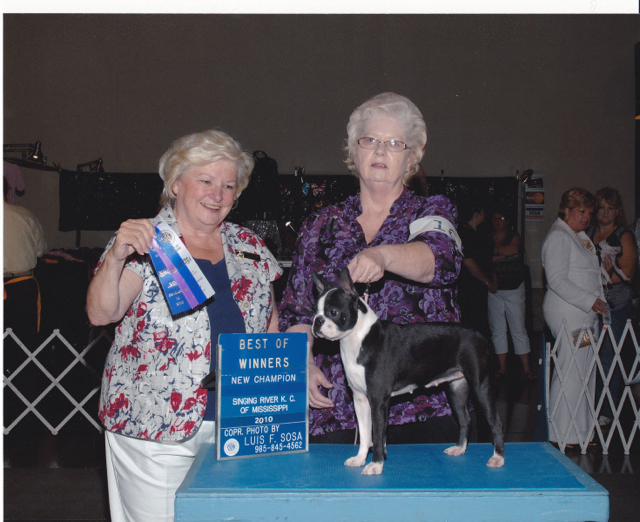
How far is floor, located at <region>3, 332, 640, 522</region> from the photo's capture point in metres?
3.39

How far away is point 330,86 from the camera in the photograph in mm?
10109

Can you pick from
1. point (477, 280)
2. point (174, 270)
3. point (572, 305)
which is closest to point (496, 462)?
point (174, 270)

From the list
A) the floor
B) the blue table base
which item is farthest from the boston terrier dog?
the floor

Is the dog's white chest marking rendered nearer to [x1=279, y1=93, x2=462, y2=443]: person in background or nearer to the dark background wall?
[x1=279, y1=93, x2=462, y2=443]: person in background

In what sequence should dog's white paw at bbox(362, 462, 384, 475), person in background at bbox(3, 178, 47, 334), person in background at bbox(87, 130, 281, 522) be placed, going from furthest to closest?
1. person in background at bbox(3, 178, 47, 334)
2. person in background at bbox(87, 130, 281, 522)
3. dog's white paw at bbox(362, 462, 384, 475)

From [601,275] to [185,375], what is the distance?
3686mm

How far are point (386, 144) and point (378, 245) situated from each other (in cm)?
28

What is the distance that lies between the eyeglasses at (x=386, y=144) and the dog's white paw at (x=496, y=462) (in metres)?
0.80

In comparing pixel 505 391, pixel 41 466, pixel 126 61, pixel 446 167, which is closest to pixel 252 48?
pixel 126 61

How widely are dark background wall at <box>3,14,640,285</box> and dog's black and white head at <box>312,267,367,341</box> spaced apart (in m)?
8.87

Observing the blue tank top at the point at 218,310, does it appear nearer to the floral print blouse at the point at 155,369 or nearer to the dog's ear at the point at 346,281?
the floral print blouse at the point at 155,369

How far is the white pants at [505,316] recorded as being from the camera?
Result: 21.1ft

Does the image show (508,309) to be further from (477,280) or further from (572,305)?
(572,305)

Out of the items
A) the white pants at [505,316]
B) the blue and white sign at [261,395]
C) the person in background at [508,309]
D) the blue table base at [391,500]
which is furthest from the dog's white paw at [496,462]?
the white pants at [505,316]
